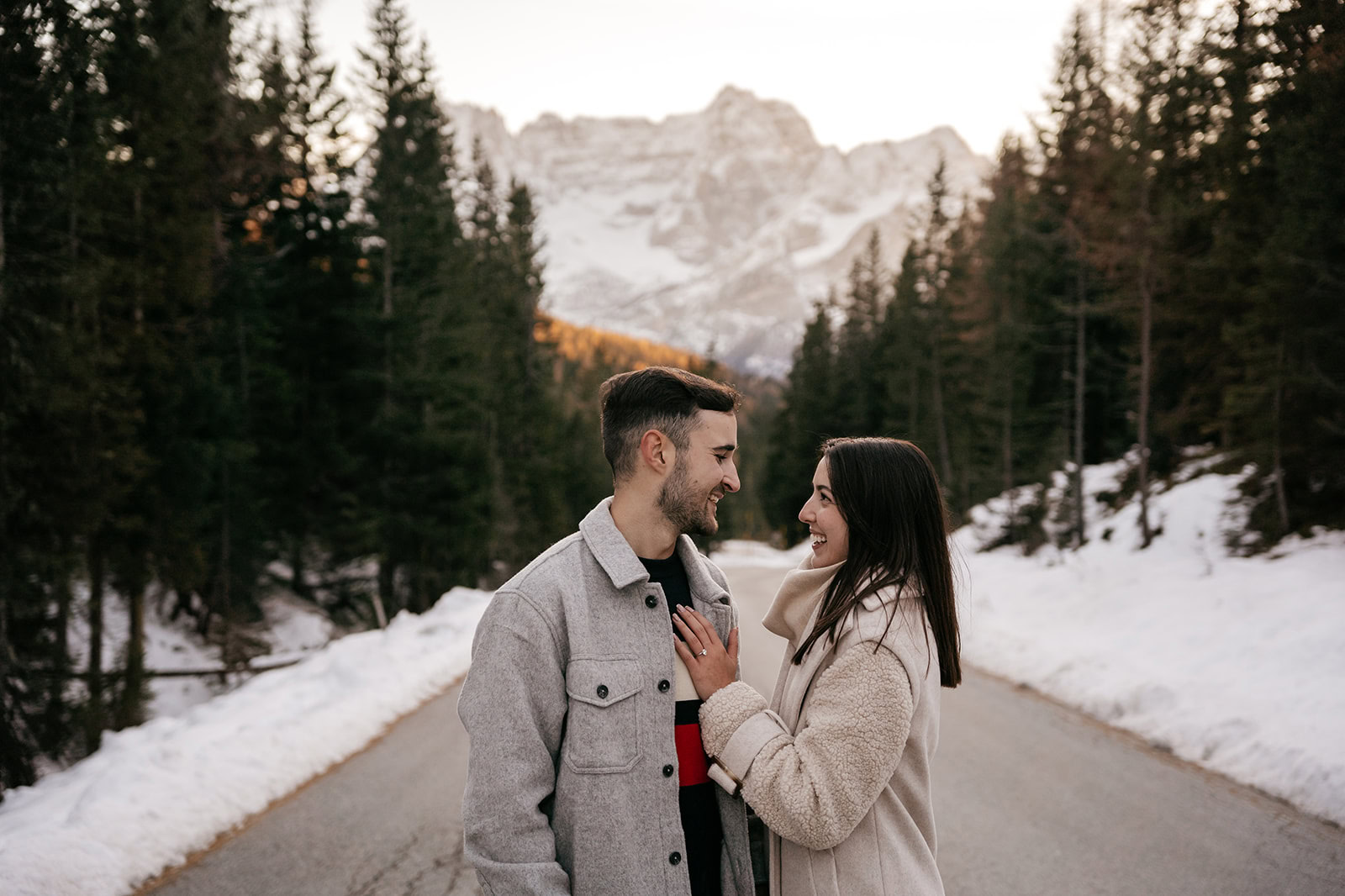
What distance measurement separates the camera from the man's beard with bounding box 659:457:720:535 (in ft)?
7.78

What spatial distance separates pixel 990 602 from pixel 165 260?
17.8 metres

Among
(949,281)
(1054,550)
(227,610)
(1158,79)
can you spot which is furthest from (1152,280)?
(227,610)

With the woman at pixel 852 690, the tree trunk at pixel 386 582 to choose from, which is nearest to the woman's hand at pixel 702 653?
the woman at pixel 852 690

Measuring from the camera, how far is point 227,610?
17.4 m

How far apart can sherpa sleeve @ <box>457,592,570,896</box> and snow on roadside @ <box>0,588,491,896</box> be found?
151 inches

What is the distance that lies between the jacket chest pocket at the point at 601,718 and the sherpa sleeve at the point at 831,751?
0.83 ft

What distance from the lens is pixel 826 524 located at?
A: 8.19ft

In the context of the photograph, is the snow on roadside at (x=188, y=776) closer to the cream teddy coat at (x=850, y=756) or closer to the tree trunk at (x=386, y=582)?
the cream teddy coat at (x=850, y=756)

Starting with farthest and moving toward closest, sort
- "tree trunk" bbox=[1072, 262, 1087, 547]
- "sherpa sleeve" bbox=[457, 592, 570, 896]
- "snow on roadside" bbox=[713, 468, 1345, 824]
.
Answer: "tree trunk" bbox=[1072, 262, 1087, 547] → "snow on roadside" bbox=[713, 468, 1345, 824] → "sherpa sleeve" bbox=[457, 592, 570, 896]

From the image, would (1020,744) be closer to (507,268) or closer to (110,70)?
(110,70)

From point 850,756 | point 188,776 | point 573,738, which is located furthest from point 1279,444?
point 188,776

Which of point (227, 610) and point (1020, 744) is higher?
point (1020, 744)

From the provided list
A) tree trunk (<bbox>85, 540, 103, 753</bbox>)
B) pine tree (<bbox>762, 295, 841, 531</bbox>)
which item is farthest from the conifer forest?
pine tree (<bbox>762, 295, 841, 531</bbox>)

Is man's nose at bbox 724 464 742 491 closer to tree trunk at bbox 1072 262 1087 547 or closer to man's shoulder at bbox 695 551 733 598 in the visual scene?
man's shoulder at bbox 695 551 733 598
